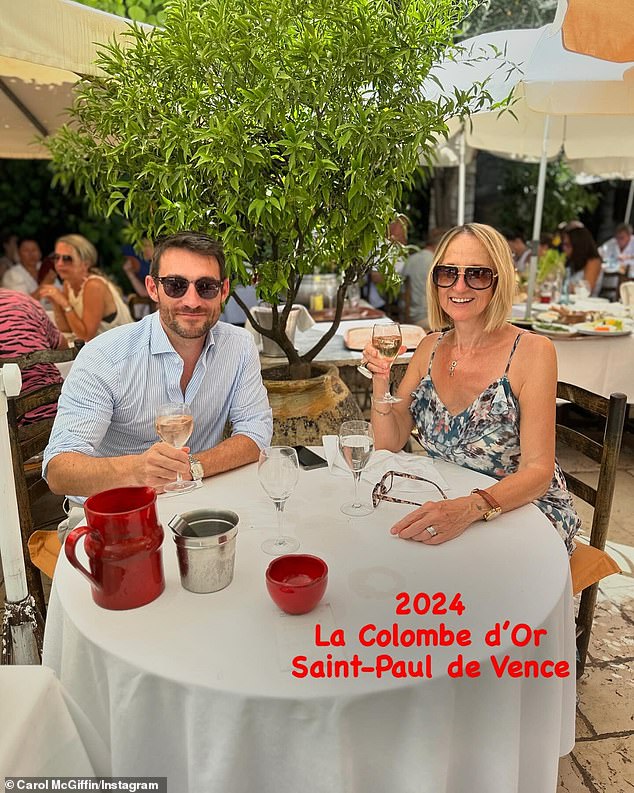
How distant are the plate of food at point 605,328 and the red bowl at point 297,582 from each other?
369cm

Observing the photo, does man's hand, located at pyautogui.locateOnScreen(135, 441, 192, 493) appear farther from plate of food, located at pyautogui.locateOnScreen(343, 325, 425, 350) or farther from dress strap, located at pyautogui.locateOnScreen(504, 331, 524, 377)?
plate of food, located at pyautogui.locateOnScreen(343, 325, 425, 350)

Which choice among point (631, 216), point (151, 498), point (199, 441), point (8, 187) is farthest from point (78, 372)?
point (631, 216)

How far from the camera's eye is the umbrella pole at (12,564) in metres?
1.42

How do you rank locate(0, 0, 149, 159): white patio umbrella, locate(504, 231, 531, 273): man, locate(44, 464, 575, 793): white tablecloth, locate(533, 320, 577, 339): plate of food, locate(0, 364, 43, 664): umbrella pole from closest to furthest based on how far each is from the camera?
locate(44, 464, 575, 793): white tablecloth < locate(0, 364, 43, 664): umbrella pole < locate(0, 0, 149, 159): white patio umbrella < locate(533, 320, 577, 339): plate of food < locate(504, 231, 531, 273): man

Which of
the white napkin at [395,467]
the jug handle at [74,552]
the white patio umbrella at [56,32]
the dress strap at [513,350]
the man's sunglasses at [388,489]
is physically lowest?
the white napkin at [395,467]

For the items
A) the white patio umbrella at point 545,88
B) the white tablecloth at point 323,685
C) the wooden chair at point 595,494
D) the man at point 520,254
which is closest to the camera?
the white tablecloth at point 323,685

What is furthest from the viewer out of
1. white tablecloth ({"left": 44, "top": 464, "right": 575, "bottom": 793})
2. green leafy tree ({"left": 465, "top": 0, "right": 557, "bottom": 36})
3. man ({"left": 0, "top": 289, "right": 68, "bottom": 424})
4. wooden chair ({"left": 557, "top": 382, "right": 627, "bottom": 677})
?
green leafy tree ({"left": 465, "top": 0, "right": 557, "bottom": 36})

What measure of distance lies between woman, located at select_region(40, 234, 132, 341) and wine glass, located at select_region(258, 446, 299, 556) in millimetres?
3421

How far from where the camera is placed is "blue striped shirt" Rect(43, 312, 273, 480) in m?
2.04

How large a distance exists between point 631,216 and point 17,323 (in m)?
13.4

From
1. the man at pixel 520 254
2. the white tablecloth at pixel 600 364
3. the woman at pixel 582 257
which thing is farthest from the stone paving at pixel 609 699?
the woman at pixel 582 257

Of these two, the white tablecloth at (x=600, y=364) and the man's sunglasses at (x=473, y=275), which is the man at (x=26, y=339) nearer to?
the man's sunglasses at (x=473, y=275)

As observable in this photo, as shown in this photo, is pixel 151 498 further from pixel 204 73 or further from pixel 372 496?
pixel 204 73

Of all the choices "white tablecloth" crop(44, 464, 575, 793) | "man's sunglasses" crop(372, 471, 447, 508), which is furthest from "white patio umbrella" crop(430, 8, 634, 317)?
"white tablecloth" crop(44, 464, 575, 793)
